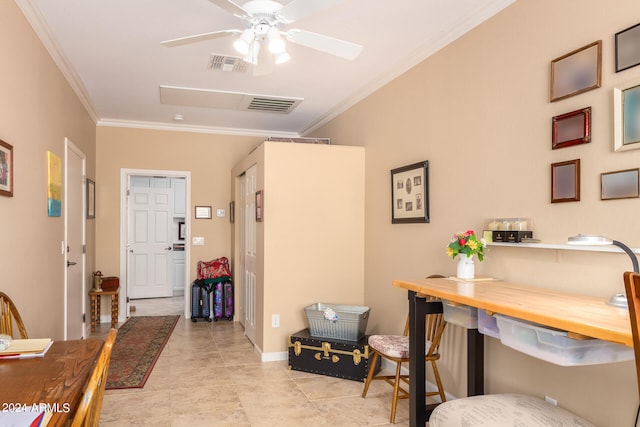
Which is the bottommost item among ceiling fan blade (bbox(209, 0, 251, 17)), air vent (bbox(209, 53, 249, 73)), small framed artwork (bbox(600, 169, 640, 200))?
small framed artwork (bbox(600, 169, 640, 200))

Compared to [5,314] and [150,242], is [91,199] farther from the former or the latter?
[5,314]

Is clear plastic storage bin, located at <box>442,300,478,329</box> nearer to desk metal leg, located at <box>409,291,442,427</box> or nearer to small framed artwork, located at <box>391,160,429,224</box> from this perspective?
desk metal leg, located at <box>409,291,442,427</box>

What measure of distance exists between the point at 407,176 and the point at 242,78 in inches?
71.1

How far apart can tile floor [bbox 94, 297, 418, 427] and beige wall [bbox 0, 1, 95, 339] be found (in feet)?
2.96

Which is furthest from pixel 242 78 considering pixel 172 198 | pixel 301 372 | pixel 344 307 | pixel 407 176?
pixel 172 198

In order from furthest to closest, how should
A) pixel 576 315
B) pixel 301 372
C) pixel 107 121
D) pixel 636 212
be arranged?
1. pixel 107 121
2. pixel 301 372
3. pixel 636 212
4. pixel 576 315

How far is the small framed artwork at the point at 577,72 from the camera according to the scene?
84.3 inches

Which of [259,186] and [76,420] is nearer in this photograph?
[76,420]

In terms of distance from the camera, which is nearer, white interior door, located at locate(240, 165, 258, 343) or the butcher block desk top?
the butcher block desk top

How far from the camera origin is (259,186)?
4598mm

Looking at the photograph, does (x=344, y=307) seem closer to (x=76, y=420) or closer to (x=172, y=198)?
(x=76, y=420)

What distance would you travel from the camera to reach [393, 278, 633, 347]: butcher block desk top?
1426mm

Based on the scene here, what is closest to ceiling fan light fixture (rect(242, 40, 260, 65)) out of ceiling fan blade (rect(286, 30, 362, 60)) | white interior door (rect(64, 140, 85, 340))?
ceiling fan blade (rect(286, 30, 362, 60))

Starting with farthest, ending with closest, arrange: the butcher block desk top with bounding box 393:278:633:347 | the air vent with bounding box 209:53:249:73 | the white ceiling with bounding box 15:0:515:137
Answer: the air vent with bounding box 209:53:249:73 → the white ceiling with bounding box 15:0:515:137 → the butcher block desk top with bounding box 393:278:633:347
